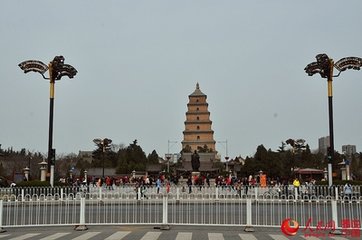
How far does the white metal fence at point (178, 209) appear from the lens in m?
14.4

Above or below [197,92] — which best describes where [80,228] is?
below

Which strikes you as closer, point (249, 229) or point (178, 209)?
point (249, 229)

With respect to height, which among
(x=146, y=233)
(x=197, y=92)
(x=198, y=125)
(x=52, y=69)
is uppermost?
(x=197, y=92)

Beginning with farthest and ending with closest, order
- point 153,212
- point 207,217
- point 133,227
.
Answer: point 153,212, point 207,217, point 133,227

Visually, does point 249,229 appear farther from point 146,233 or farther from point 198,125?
A: point 198,125

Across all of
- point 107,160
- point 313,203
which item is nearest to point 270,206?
point 313,203

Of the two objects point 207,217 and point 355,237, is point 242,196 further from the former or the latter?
point 355,237

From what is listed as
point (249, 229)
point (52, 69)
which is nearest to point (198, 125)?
point (52, 69)

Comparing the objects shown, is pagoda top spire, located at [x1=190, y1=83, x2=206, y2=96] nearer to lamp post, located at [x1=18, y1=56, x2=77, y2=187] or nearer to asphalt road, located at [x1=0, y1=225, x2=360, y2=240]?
lamp post, located at [x1=18, y1=56, x2=77, y2=187]

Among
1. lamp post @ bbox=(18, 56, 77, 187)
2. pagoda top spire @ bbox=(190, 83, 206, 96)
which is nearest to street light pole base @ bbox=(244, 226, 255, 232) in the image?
lamp post @ bbox=(18, 56, 77, 187)

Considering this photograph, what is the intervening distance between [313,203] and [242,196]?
163 inches

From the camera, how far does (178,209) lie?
61.1 ft

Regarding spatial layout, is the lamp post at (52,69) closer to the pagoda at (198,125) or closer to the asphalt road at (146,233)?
the asphalt road at (146,233)

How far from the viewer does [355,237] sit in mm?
11539
